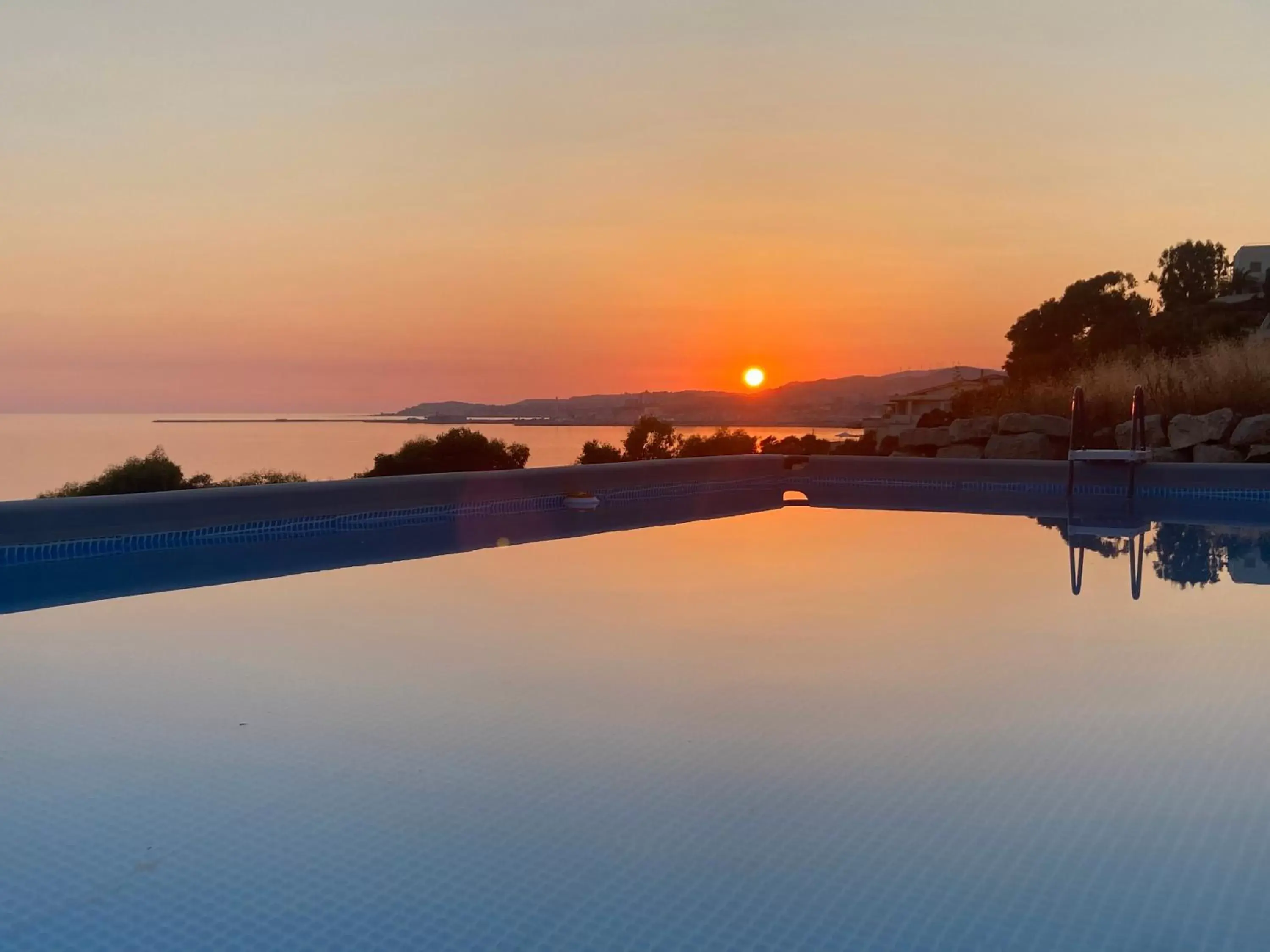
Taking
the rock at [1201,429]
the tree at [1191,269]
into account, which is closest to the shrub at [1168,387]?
the rock at [1201,429]

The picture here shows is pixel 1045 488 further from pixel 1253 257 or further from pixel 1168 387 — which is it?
pixel 1253 257

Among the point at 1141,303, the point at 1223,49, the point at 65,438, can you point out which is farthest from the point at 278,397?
the point at 1223,49

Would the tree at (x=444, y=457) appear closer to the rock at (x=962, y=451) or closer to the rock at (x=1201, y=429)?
the rock at (x=962, y=451)

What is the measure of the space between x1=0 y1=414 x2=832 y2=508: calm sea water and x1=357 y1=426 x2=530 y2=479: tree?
506 millimetres

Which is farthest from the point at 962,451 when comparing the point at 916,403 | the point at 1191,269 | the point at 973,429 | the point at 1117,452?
the point at 1191,269

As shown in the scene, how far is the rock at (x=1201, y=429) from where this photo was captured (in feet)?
37.8

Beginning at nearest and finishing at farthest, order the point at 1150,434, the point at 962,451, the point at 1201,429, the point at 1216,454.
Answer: the point at 1216,454 < the point at 1201,429 < the point at 1150,434 < the point at 962,451

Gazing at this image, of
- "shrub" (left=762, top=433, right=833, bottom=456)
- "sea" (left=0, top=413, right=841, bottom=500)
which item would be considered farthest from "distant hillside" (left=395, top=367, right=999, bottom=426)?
"shrub" (left=762, top=433, right=833, bottom=456)

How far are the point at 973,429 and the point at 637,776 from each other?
460 inches

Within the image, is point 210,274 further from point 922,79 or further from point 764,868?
point 764,868

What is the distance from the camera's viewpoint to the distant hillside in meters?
46.4

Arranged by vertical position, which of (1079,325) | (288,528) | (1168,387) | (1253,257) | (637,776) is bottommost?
(637,776)

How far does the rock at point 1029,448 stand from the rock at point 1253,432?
6.25 feet

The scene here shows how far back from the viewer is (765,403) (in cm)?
5606
